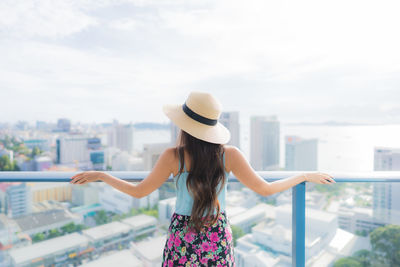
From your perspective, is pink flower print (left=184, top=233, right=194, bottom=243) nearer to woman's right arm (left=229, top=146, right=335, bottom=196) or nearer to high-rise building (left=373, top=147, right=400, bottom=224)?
woman's right arm (left=229, top=146, right=335, bottom=196)

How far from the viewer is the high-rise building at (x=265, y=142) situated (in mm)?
5492

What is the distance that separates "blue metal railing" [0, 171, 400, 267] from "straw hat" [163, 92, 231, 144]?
38 cm

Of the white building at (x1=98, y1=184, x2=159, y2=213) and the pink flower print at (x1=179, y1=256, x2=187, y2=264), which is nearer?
the pink flower print at (x1=179, y1=256, x2=187, y2=264)

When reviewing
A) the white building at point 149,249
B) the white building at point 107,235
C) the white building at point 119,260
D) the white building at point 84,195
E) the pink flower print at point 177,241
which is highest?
the white building at point 84,195

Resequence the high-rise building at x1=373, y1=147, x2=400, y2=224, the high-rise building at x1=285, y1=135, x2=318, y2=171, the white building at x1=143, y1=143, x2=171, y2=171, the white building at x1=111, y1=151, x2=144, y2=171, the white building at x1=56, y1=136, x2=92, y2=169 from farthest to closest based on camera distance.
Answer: the white building at x1=56, y1=136, x2=92, y2=169, the high-rise building at x1=285, y1=135, x2=318, y2=171, the white building at x1=111, y1=151, x2=144, y2=171, the white building at x1=143, y1=143, x2=171, y2=171, the high-rise building at x1=373, y1=147, x2=400, y2=224

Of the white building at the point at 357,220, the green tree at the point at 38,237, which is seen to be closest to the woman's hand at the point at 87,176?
the green tree at the point at 38,237

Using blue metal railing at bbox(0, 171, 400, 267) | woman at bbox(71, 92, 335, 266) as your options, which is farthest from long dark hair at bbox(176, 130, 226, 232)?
blue metal railing at bbox(0, 171, 400, 267)

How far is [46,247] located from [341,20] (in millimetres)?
6911

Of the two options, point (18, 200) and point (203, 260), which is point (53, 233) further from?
point (203, 260)

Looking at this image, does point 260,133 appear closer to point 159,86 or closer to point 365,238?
point 365,238

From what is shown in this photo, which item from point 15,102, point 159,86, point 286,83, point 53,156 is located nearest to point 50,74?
point 15,102

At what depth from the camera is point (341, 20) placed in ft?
19.0

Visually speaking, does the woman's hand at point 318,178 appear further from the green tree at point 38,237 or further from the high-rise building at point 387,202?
the green tree at point 38,237

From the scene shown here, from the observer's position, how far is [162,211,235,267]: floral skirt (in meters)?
1.20
